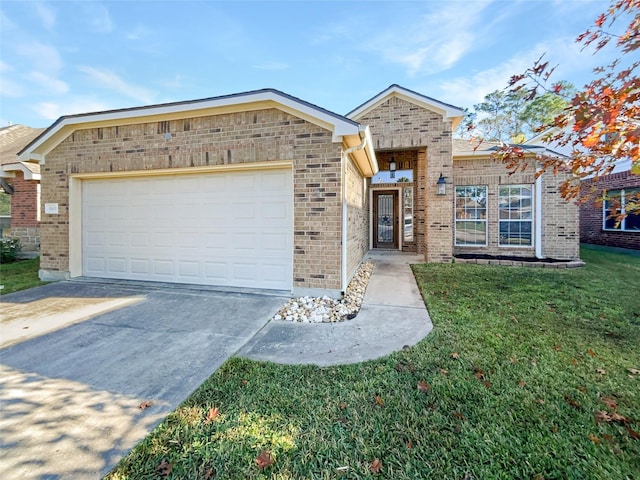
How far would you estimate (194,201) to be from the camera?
21.3 feet

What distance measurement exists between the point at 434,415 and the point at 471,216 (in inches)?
394

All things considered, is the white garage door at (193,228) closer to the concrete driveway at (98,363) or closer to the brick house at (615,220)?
the concrete driveway at (98,363)

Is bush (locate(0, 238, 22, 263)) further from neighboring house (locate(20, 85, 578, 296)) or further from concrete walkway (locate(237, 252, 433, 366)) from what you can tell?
concrete walkway (locate(237, 252, 433, 366))

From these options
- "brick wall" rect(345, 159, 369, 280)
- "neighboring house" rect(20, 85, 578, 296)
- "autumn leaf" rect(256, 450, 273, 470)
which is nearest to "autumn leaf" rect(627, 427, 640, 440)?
"autumn leaf" rect(256, 450, 273, 470)

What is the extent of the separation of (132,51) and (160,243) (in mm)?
5939

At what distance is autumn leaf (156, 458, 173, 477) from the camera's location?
5.99 feet

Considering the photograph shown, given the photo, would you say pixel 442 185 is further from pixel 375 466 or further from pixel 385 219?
pixel 375 466

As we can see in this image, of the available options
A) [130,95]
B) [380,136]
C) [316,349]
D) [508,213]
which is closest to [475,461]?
[316,349]

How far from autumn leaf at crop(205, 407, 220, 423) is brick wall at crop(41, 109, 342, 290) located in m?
3.41

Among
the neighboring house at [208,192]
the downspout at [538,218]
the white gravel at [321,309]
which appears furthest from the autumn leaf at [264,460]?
the downspout at [538,218]

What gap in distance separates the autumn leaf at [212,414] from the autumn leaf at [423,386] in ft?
6.00

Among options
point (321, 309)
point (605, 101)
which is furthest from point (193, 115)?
point (605, 101)

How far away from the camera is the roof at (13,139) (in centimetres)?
1186

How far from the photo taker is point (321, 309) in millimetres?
5055
